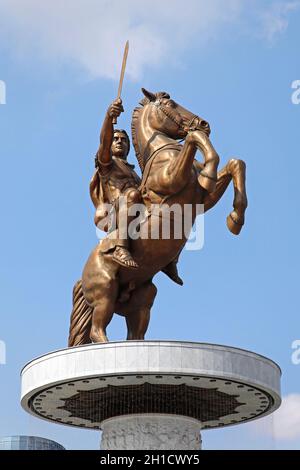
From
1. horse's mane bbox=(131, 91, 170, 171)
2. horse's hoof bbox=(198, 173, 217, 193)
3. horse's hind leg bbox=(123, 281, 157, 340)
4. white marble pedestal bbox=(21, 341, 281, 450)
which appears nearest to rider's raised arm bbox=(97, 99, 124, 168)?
horse's mane bbox=(131, 91, 170, 171)

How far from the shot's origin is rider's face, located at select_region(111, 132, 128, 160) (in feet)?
61.5

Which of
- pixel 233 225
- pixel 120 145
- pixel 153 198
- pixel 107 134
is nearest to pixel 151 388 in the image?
pixel 233 225

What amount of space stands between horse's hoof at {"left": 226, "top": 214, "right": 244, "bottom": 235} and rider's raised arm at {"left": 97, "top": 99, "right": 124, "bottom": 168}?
2992mm

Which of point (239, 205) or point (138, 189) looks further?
point (138, 189)

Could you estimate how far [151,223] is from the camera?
16.6 metres

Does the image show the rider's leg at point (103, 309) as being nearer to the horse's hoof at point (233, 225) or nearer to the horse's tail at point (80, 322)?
the horse's tail at point (80, 322)

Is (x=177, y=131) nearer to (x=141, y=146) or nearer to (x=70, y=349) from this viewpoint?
(x=141, y=146)

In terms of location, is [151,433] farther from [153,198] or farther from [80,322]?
[153,198]

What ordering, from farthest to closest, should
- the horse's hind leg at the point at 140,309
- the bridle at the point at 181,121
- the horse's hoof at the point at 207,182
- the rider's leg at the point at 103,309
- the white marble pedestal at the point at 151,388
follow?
the horse's hind leg at the point at 140,309 < the bridle at the point at 181,121 < the rider's leg at the point at 103,309 < the horse's hoof at the point at 207,182 < the white marble pedestal at the point at 151,388

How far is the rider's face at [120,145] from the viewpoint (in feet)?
61.5

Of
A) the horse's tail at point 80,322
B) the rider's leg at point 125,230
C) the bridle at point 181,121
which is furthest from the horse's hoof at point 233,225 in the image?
the horse's tail at point 80,322

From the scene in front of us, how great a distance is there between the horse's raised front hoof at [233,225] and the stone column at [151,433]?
345 cm
